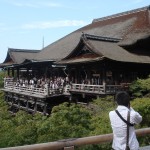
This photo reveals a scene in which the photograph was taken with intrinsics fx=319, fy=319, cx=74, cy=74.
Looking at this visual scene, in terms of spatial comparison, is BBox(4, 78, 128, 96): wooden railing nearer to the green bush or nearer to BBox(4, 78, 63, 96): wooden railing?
BBox(4, 78, 63, 96): wooden railing

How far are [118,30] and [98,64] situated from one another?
10.1 m

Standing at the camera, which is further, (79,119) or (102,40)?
(102,40)

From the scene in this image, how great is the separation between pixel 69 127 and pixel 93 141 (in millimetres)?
6562

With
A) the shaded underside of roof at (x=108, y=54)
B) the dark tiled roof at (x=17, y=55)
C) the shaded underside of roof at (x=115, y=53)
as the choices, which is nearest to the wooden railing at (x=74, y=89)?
the shaded underside of roof at (x=108, y=54)

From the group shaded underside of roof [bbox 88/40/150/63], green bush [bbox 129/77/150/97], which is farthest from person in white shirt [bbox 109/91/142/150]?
shaded underside of roof [bbox 88/40/150/63]

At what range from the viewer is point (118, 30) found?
32062 millimetres

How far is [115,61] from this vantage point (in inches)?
854

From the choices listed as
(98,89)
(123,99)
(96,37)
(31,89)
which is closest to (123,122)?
(123,99)

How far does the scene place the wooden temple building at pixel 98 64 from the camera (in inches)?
897

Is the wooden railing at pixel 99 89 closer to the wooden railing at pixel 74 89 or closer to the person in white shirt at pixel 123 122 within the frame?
the wooden railing at pixel 74 89

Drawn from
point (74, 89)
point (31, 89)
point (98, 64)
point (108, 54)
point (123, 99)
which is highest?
point (108, 54)

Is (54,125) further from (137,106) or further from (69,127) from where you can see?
(137,106)

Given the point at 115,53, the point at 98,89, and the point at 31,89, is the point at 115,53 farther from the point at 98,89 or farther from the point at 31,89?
the point at 31,89

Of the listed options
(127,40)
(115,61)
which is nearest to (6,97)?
(127,40)
